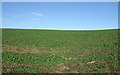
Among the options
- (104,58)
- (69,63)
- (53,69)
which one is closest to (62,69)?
(53,69)

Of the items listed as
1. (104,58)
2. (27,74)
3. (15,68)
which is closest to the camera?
(27,74)

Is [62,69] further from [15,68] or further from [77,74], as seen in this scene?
[15,68]

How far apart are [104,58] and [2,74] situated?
11.1 metres

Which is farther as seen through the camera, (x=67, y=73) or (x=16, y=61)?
(x=16, y=61)

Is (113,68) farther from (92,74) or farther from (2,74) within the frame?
(2,74)

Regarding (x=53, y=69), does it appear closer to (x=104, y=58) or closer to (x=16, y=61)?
(x=16, y=61)

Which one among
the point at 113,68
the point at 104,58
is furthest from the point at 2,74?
the point at 104,58

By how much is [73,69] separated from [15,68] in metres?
5.27

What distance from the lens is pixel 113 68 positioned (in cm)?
1443

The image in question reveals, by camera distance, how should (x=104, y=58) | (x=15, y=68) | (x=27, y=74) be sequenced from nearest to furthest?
(x=27, y=74)
(x=15, y=68)
(x=104, y=58)

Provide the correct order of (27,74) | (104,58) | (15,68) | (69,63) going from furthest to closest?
(104,58) → (69,63) → (15,68) → (27,74)

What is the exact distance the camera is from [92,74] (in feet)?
42.4

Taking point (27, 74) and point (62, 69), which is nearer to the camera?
point (27, 74)

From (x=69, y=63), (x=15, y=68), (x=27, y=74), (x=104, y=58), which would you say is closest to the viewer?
(x=27, y=74)
